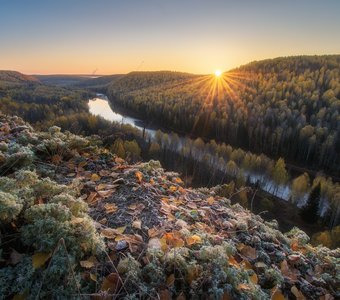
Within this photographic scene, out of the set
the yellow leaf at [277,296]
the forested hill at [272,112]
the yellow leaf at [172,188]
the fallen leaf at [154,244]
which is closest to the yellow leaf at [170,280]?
the fallen leaf at [154,244]

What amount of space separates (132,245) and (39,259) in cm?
119

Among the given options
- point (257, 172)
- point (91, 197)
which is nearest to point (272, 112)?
point (257, 172)

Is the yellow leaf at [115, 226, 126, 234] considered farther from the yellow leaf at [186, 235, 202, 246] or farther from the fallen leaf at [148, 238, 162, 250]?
the yellow leaf at [186, 235, 202, 246]

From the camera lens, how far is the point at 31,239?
311 centimetres

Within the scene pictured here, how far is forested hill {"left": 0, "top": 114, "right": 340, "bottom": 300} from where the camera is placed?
116 inches

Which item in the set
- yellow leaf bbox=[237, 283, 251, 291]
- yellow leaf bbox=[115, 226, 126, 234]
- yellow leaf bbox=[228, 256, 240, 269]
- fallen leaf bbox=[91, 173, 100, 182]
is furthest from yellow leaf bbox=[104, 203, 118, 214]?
yellow leaf bbox=[237, 283, 251, 291]

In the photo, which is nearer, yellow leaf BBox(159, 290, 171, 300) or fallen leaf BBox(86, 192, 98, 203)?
yellow leaf BBox(159, 290, 171, 300)

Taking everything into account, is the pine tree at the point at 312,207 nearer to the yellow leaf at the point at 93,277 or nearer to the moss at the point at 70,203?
the moss at the point at 70,203

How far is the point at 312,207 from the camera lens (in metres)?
39.7

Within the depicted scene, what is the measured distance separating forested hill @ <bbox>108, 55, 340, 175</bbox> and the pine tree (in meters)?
25.0

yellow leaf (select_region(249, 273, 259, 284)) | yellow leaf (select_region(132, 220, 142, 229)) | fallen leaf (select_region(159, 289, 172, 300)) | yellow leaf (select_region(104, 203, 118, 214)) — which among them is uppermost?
yellow leaf (select_region(104, 203, 118, 214))

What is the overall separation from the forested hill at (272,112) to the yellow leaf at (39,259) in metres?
68.7

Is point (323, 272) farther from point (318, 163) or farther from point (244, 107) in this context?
point (244, 107)

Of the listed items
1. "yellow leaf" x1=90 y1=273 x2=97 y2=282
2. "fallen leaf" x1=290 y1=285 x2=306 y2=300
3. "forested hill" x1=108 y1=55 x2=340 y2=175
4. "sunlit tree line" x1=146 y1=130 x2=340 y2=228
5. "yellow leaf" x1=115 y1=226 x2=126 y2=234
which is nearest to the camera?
"yellow leaf" x1=90 y1=273 x2=97 y2=282
